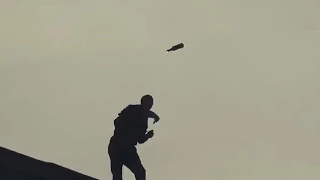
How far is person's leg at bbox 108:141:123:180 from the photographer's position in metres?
1.20

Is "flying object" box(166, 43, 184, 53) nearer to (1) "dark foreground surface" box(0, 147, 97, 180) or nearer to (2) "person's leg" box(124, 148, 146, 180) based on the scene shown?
(2) "person's leg" box(124, 148, 146, 180)

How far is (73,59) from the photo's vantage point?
1.26m

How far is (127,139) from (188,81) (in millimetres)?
243

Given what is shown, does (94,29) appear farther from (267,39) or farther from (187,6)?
(267,39)

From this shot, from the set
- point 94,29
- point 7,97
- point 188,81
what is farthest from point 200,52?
point 7,97

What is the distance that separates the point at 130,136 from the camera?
1232 millimetres

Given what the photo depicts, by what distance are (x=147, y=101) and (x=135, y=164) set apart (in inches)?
7.2

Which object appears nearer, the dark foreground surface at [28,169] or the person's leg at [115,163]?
the dark foreground surface at [28,169]

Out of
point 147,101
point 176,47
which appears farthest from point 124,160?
point 176,47

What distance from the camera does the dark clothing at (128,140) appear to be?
1203 mm

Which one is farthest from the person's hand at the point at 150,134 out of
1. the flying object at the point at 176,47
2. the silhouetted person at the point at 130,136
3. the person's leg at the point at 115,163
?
the flying object at the point at 176,47

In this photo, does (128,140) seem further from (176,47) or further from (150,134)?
(176,47)

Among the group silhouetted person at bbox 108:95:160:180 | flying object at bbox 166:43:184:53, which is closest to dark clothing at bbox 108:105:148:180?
silhouetted person at bbox 108:95:160:180

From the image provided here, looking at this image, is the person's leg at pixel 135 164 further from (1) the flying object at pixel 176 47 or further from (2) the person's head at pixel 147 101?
(1) the flying object at pixel 176 47
